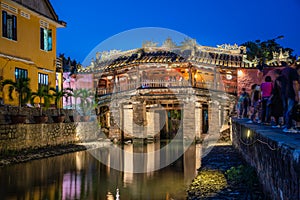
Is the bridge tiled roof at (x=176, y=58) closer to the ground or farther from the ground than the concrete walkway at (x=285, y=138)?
farther from the ground

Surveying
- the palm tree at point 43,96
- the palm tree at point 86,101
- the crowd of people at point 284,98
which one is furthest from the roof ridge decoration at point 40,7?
the crowd of people at point 284,98

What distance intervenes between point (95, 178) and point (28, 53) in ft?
37.9

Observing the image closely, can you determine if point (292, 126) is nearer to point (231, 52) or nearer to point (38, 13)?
point (38, 13)

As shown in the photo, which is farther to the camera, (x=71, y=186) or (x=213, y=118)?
(x=213, y=118)

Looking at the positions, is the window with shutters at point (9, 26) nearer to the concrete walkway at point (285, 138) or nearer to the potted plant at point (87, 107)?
the potted plant at point (87, 107)

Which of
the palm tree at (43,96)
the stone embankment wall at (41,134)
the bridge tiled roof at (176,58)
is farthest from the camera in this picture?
the bridge tiled roof at (176,58)

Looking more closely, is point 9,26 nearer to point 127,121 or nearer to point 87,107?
point 87,107

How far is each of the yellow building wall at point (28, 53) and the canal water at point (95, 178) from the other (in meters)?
5.83

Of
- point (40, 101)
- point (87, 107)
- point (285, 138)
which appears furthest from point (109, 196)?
point (87, 107)

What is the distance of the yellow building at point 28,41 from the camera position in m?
19.7

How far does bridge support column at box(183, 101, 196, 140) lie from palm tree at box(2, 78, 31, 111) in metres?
12.0

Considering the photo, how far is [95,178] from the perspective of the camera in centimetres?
1310

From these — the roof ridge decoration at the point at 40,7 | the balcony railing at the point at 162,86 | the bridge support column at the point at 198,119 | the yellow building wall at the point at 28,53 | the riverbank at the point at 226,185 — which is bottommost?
the riverbank at the point at 226,185

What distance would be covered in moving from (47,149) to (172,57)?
13741 millimetres
